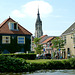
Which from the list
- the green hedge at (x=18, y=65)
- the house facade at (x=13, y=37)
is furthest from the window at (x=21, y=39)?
the green hedge at (x=18, y=65)

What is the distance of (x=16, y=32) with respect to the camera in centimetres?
4503

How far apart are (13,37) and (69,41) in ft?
56.5

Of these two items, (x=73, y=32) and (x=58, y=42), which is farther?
(x=58, y=42)

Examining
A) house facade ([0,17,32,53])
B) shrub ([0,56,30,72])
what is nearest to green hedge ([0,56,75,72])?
shrub ([0,56,30,72])

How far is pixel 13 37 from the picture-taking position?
145 ft

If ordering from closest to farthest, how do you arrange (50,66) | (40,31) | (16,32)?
(50,66) → (16,32) → (40,31)

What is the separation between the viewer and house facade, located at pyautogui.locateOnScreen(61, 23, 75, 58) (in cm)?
5383

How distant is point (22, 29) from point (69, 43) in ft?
49.1

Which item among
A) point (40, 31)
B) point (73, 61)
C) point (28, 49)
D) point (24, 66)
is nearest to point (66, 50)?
point (28, 49)

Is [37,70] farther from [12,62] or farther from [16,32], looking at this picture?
[16,32]

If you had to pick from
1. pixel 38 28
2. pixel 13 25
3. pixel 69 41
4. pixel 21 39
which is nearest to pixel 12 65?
pixel 21 39

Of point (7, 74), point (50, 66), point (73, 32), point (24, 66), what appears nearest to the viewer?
point (7, 74)

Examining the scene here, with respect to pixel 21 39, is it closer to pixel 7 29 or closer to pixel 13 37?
pixel 13 37

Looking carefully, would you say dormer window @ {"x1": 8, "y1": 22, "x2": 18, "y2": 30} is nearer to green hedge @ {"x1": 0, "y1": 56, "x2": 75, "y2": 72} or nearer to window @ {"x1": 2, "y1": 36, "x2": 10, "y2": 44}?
window @ {"x1": 2, "y1": 36, "x2": 10, "y2": 44}
